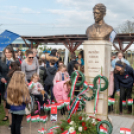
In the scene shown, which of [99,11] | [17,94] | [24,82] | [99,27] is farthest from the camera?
[99,27]

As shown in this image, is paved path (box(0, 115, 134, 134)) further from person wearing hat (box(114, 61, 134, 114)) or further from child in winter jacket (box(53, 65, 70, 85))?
child in winter jacket (box(53, 65, 70, 85))

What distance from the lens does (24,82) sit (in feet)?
12.8

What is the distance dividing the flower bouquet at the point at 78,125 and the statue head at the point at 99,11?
1967mm

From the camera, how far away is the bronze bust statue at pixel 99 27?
4.41 meters

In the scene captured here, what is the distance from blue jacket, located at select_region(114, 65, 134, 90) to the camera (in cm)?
595

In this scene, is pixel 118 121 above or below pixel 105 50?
below

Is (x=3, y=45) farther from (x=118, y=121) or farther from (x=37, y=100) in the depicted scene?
(x=118, y=121)

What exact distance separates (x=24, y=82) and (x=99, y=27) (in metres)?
1.87

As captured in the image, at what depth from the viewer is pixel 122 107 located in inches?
253

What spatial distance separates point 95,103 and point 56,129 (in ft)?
3.04

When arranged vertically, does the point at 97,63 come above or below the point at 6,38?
below

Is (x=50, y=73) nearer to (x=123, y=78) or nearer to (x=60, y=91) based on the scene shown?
(x=60, y=91)

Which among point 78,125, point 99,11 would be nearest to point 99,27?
point 99,11

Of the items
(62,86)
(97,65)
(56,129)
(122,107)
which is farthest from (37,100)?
(122,107)
